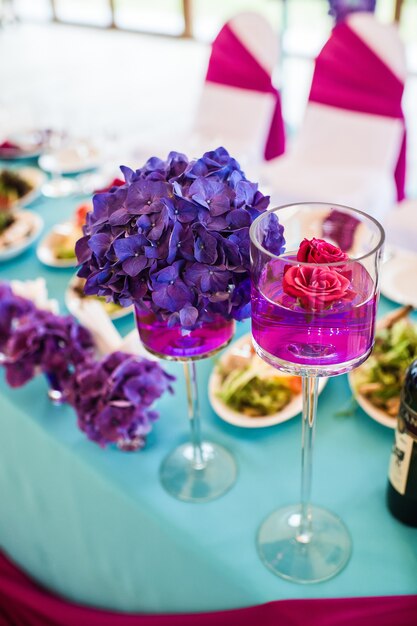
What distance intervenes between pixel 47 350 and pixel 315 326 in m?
0.69

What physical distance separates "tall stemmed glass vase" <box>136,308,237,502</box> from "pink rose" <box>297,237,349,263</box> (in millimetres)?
210

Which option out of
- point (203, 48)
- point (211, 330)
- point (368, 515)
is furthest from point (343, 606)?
point (203, 48)

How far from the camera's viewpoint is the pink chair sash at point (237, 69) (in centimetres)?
299

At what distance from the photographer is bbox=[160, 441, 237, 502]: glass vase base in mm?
1119

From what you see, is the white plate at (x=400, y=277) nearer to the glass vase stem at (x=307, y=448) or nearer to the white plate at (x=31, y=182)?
the glass vase stem at (x=307, y=448)

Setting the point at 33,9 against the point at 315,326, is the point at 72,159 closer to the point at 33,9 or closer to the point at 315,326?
the point at 315,326

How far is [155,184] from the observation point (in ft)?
2.70

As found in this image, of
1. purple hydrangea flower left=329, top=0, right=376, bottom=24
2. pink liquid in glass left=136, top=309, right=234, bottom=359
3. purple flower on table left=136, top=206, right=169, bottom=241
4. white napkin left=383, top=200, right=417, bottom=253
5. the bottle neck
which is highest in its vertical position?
purple flower on table left=136, top=206, right=169, bottom=241

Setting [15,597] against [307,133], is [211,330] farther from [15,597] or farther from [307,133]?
[307,133]

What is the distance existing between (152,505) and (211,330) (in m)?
0.35

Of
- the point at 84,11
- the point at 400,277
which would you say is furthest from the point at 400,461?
the point at 84,11

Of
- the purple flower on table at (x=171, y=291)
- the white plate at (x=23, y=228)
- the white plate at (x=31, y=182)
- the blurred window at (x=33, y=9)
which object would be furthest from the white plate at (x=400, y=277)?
the blurred window at (x=33, y=9)

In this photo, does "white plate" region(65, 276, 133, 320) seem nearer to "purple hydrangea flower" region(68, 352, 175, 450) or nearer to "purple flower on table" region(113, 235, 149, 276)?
"purple hydrangea flower" region(68, 352, 175, 450)

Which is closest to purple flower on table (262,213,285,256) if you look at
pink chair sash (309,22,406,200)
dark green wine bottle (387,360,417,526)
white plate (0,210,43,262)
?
Result: dark green wine bottle (387,360,417,526)
